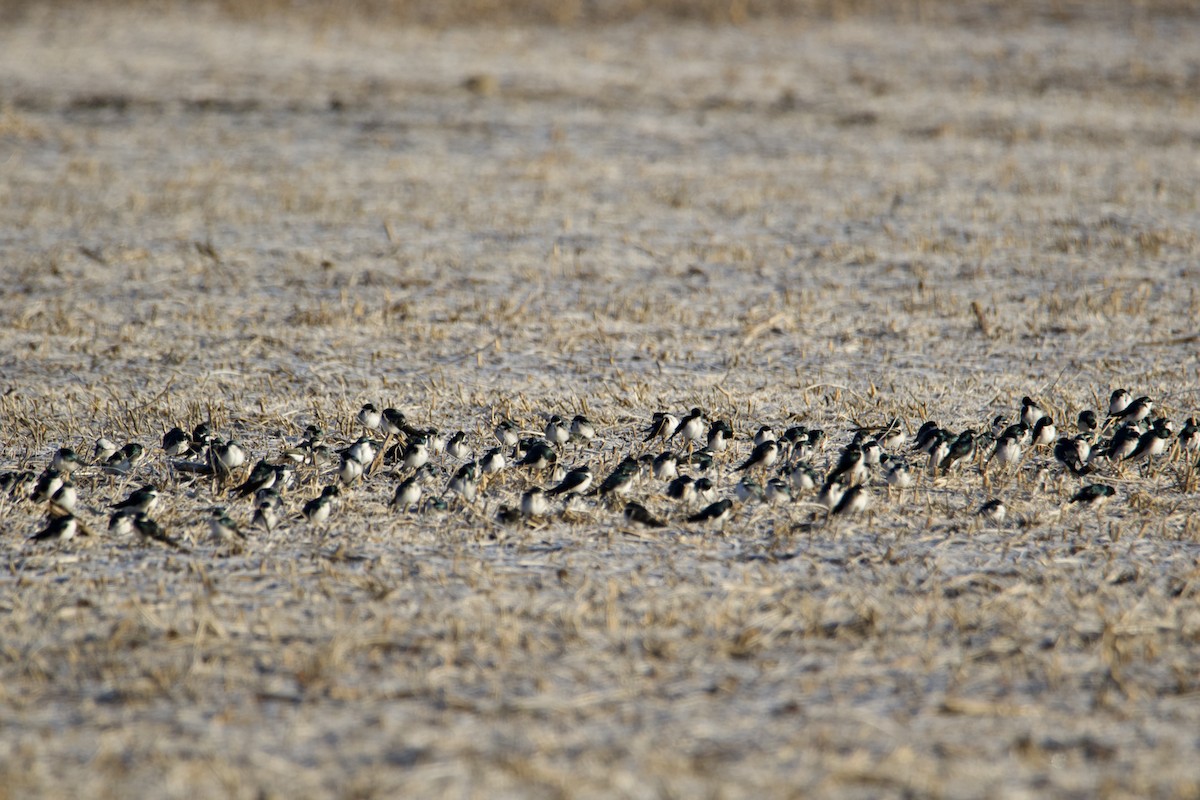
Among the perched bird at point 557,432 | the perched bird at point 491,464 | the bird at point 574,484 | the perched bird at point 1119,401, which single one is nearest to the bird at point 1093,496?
the perched bird at point 1119,401

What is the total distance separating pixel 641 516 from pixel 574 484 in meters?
0.59

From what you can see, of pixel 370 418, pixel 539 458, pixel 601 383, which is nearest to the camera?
pixel 539 458

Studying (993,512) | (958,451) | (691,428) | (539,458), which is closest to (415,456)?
(539,458)

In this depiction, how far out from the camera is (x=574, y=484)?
25.3 ft

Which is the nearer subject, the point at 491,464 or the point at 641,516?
the point at 641,516

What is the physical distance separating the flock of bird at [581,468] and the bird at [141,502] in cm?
1

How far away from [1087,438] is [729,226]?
293 inches

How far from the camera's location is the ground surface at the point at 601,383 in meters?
5.10

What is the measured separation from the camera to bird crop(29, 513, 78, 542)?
6.93 meters

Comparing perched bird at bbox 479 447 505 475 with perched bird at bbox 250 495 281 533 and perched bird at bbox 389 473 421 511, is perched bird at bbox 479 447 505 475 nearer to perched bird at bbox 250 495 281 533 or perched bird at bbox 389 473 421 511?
perched bird at bbox 389 473 421 511

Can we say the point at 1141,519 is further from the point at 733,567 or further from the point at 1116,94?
the point at 1116,94

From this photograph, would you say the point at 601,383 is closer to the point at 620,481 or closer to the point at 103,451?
the point at 620,481

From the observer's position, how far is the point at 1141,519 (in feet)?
24.0

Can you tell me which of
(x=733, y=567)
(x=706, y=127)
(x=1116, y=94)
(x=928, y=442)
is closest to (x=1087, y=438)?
(x=928, y=442)
